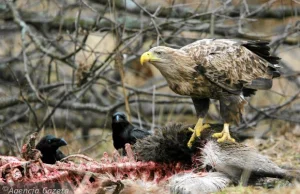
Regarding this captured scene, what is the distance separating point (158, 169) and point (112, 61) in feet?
13.8

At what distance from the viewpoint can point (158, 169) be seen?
439cm

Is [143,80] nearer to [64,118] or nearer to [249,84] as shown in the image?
[64,118]

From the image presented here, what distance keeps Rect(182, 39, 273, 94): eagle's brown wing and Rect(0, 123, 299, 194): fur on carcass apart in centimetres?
40

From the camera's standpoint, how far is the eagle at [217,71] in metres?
4.72

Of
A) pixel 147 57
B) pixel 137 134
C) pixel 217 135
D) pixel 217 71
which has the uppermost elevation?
pixel 147 57

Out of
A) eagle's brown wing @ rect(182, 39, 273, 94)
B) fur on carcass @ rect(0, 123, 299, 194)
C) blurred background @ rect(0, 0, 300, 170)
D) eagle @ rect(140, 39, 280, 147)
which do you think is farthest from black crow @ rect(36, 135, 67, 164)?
blurred background @ rect(0, 0, 300, 170)

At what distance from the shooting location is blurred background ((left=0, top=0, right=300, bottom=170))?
25.2 ft

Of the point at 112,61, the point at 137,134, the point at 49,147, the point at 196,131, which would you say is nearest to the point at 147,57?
the point at 196,131

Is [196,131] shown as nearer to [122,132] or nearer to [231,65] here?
[231,65]

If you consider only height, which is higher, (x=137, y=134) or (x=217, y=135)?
(x=217, y=135)

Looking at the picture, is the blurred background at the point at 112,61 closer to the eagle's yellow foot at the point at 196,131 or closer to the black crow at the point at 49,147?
the black crow at the point at 49,147

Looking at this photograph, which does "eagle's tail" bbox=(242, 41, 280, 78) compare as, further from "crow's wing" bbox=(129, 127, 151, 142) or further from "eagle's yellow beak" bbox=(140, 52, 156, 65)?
"crow's wing" bbox=(129, 127, 151, 142)

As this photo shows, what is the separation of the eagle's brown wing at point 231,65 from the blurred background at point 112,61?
6.76 feet

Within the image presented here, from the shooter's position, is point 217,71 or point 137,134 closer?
point 217,71
